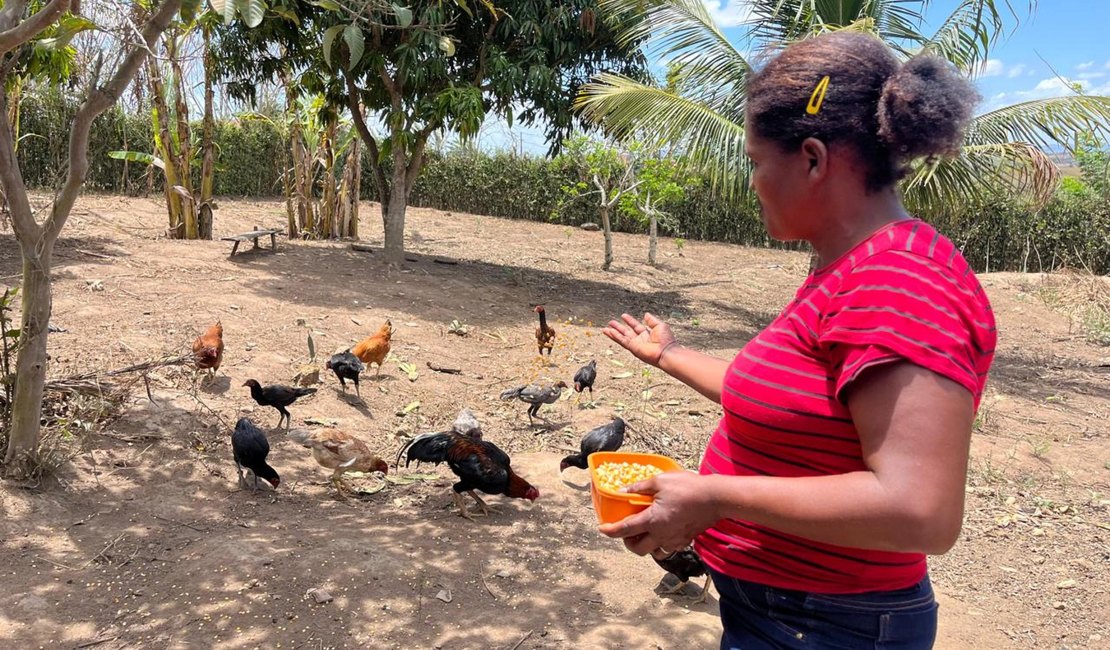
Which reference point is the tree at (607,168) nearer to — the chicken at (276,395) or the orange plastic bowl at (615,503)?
the chicken at (276,395)

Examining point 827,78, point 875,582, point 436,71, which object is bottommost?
point 875,582

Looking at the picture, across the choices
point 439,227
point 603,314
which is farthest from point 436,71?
point 439,227

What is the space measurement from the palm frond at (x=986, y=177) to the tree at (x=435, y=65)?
4.74 meters

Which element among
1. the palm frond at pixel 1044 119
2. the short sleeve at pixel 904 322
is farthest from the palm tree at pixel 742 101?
the short sleeve at pixel 904 322

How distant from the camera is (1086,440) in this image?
7.58 metres

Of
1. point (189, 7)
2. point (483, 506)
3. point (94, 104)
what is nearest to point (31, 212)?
point (94, 104)

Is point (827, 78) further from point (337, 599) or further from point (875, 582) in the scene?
point (337, 599)

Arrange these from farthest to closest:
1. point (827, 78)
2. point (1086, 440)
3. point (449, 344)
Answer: point (449, 344), point (1086, 440), point (827, 78)

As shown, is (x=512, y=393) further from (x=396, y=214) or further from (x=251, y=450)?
(x=396, y=214)

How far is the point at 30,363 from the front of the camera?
4.31m

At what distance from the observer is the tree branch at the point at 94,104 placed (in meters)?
3.68

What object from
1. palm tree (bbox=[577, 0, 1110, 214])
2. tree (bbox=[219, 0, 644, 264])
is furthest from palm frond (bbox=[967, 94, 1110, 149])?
tree (bbox=[219, 0, 644, 264])

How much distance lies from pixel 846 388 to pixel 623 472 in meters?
0.87

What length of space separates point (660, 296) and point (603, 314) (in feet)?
7.60
